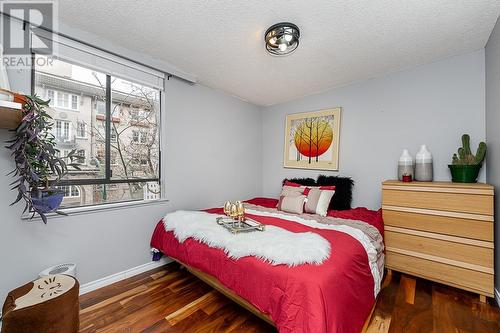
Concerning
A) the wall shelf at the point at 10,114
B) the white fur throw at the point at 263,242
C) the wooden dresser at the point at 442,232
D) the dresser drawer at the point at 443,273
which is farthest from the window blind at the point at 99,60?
the dresser drawer at the point at 443,273

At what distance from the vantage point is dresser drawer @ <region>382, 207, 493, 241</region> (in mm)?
1868

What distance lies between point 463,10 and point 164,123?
9.85ft

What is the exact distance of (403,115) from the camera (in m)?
2.64

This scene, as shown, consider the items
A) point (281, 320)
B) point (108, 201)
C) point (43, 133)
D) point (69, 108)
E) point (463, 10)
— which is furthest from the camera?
point (108, 201)

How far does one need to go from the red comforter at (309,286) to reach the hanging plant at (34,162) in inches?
49.4

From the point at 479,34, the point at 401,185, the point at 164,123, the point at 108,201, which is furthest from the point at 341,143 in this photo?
the point at 108,201

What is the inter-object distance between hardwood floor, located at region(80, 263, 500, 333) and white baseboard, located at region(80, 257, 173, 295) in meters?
0.06

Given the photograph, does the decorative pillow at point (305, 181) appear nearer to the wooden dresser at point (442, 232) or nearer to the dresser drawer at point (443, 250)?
the wooden dresser at point (442, 232)

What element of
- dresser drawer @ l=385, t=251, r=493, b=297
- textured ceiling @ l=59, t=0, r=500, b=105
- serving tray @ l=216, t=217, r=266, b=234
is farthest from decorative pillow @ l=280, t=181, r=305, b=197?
textured ceiling @ l=59, t=0, r=500, b=105

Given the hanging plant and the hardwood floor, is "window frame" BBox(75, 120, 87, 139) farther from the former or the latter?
the hardwood floor

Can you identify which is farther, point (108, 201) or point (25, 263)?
point (108, 201)

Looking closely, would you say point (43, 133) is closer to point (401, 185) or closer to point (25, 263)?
point (25, 263)

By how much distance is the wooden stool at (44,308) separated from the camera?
1.22 meters

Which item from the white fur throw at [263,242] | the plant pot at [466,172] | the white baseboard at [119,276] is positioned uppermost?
the plant pot at [466,172]
